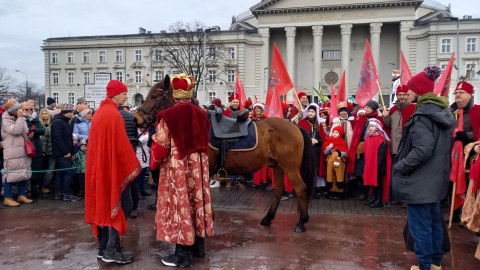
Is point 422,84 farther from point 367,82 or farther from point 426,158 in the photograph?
point 367,82

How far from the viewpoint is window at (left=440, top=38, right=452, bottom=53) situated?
169 feet

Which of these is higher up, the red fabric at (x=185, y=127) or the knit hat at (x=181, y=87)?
the knit hat at (x=181, y=87)

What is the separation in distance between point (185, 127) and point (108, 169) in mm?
1064

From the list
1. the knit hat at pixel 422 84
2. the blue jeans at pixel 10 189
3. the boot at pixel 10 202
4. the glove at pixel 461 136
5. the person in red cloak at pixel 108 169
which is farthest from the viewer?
the blue jeans at pixel 10 189

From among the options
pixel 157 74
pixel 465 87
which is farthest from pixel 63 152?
pixel 157 74

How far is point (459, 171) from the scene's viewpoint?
21.7 feet

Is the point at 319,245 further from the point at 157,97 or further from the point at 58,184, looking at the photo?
the point at 58,184

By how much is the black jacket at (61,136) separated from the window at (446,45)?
53.1m

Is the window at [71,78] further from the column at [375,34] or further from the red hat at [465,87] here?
the red hat at [465,87]

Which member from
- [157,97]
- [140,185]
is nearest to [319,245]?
[157,97]

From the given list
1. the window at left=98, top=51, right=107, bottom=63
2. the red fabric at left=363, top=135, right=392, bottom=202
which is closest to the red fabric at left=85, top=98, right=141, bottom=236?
the red fabric at left=363, top=135, right=392, bottom=202

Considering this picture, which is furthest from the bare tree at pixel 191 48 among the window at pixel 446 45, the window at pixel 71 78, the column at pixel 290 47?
the window at pixel 446 45

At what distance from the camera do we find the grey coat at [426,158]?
4301 millimetres

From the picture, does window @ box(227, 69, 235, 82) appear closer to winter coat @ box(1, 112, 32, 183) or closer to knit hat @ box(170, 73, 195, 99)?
winter coat @ box(1, 112, 32, 183)
